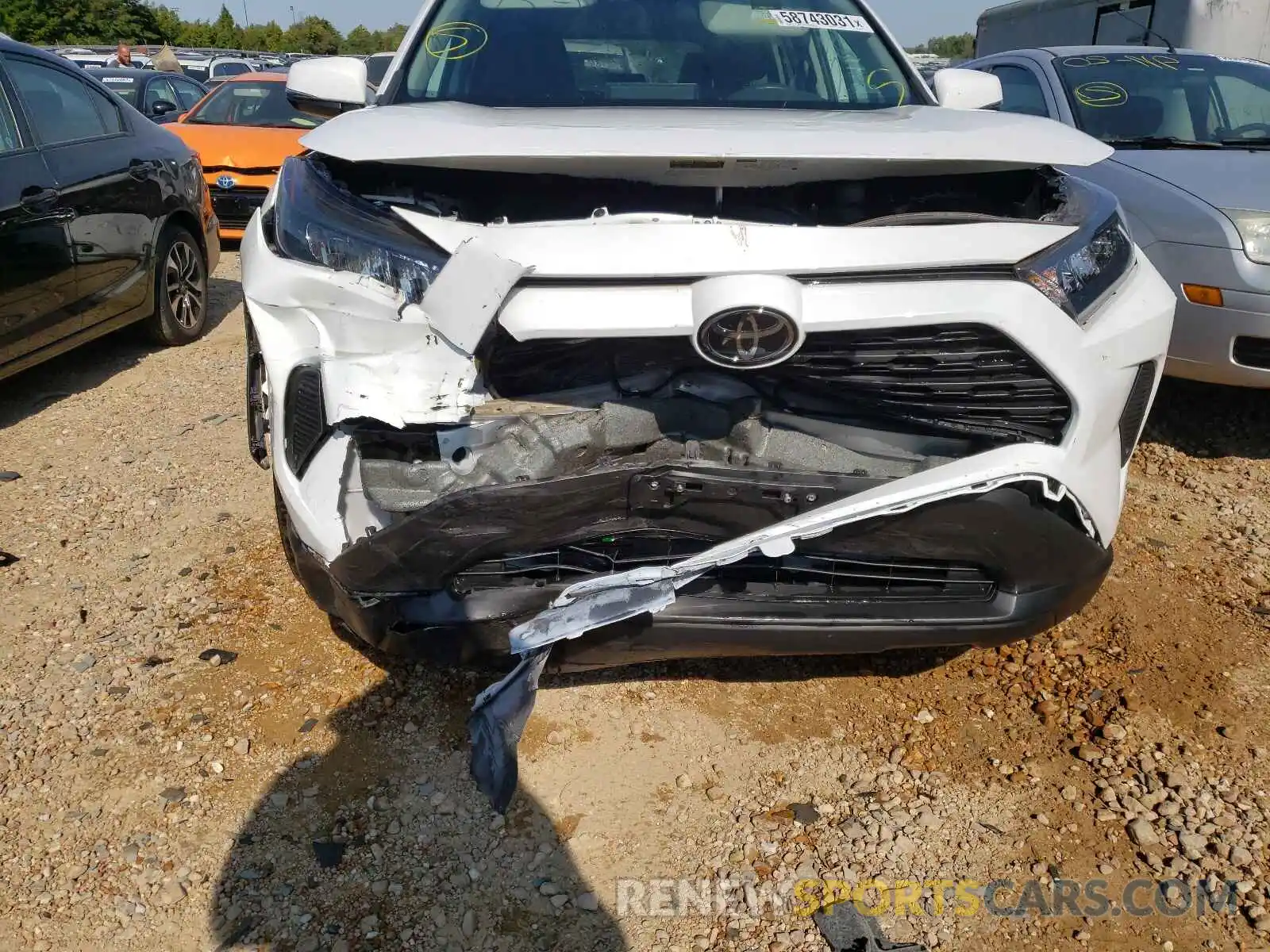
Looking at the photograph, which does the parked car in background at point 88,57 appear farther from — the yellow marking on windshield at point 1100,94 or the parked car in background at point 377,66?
the yellow marking on windshield at point 1100,94

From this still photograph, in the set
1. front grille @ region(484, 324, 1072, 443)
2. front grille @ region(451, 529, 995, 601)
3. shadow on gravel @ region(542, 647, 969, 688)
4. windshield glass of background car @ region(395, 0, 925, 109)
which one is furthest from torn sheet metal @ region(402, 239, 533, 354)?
windshield glass of background car @ region(395, 0, 925, 109)

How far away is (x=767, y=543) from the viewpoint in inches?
71.6

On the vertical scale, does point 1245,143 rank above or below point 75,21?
above

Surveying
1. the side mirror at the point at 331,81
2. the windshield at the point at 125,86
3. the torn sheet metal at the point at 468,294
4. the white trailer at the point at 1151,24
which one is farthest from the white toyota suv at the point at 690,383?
the windshield at the point at 125,86

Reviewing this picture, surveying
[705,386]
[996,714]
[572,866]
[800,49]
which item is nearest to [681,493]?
[705,386]

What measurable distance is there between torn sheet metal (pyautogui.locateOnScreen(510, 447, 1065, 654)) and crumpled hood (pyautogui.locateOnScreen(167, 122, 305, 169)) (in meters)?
6.92

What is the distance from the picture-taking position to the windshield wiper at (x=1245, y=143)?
4.48m

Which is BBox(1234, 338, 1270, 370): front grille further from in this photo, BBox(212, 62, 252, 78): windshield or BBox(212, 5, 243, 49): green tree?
BBox(212, 5, 243, 49): green tree

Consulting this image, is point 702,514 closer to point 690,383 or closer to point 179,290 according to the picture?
point 690,383

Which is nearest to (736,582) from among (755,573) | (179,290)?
(755,573)

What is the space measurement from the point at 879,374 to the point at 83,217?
4.00 m

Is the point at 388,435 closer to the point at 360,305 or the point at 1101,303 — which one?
the point at 360,305

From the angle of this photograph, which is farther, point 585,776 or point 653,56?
point 653,56

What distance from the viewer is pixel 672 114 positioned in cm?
239
